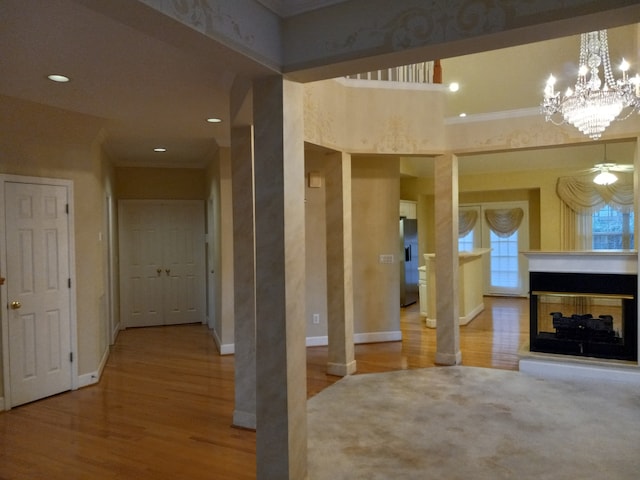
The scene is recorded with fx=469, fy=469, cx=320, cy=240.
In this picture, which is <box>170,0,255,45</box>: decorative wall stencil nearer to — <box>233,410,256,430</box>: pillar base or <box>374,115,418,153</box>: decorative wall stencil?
<box>233,410,256,430</box>: pillar base

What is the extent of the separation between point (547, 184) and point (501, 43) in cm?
817

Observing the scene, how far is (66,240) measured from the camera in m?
4.64

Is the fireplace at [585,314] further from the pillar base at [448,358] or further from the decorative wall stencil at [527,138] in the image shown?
the decorative wall stencil at [527,138]

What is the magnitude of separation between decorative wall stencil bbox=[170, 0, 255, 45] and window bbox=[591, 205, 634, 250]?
899 cm

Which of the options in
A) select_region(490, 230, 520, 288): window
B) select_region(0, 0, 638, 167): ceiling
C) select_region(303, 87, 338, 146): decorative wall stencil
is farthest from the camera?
select_region(490, 230, 520, 288): window

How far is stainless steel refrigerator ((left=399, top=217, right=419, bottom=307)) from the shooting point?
8938mm

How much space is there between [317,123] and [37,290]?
306cm

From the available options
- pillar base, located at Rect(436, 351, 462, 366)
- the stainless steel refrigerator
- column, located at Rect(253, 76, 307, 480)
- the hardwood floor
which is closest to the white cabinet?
the stainless steel refrigerator

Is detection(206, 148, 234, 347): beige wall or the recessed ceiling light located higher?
the recessed ceiling light

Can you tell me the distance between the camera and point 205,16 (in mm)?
1871

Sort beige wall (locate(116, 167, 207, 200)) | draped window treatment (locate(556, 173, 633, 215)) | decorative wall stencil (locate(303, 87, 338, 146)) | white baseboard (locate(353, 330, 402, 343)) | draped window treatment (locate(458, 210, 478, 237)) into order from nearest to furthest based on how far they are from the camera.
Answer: decorative wall stencil (locate(303, 87, 338, 146)) < white baseboard (locate(353, 330, 402, 343)) < beige wall (locate(116, 167, 207, 200)) < draped window treatment (locate(556, 173, 633, 215)) < draped window treatment (locate(458, 210, 478, 237))

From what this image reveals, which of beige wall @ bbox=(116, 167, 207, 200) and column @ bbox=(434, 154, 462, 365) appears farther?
beige wall @ bbox=(116, 167, 207, 200)

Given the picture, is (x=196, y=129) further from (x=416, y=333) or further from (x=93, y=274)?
(x=416, y=333)

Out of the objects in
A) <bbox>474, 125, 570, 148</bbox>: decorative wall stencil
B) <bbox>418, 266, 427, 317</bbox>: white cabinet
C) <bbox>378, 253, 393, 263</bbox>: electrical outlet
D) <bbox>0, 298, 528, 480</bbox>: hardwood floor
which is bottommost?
<bbox>0, 298, 528, 480</bbox>: hardwood floor
